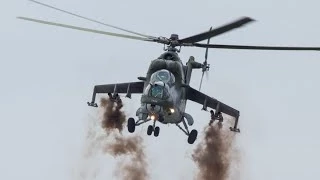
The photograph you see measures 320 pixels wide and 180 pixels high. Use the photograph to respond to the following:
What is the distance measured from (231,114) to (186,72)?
467cm

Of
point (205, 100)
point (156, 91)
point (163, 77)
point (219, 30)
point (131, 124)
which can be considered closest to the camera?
point (219, 30)

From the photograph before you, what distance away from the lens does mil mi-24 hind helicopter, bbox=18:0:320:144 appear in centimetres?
6925

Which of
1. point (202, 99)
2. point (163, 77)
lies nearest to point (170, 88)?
point (163, 77)

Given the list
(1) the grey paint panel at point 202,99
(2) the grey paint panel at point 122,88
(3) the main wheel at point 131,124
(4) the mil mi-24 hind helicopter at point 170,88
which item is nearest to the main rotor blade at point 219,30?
(4) the mil mi-24 hind helicopter at point 170,88

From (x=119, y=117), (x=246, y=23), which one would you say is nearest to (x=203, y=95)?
(x=119, y=117)

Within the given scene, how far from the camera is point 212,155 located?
8038cm

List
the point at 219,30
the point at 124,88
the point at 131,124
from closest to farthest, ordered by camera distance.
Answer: the point at 219,30
the point at 131,124
the point at 124,88

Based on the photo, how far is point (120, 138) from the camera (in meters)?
80.9

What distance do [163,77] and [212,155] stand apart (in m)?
10.9

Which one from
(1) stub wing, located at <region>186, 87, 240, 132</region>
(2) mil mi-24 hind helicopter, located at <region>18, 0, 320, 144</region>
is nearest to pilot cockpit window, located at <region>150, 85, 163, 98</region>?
(2) mil mi-24 hind helicopter, located at <region>18, 0, 320, 144</region>

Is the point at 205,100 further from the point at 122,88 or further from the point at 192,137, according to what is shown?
the point at 122,88

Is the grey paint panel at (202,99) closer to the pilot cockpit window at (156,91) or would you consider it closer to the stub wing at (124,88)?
the stub wing at (124,88)

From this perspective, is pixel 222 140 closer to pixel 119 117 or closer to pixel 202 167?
pixel 202 167

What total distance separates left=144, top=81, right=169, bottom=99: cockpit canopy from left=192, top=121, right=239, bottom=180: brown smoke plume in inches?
421
